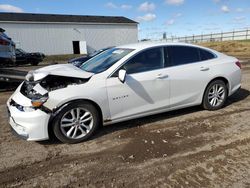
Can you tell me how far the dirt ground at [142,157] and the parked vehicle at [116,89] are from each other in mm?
293

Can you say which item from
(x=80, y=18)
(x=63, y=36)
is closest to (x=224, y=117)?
(x=63, y=36)

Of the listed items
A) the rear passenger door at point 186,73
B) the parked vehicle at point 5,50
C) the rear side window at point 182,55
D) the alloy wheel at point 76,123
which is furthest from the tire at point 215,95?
the parked vehicle at point 5,50

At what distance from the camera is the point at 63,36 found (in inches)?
1545

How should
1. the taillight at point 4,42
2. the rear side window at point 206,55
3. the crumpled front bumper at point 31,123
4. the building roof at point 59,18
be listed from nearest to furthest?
the crumpled front bumper at point 31,123 < the rear side window at point 206,55 < the taillight at point 4,42 < the building roof at point 59,18

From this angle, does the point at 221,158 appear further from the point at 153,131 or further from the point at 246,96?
the point at 246,96

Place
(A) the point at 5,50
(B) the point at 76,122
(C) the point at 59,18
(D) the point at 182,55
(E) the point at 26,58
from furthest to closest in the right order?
(C) the point at 59,18
(E) the point at 26,58
(A) the point at 5,50
(D) the point at 182,55
(B) the point at 76,122

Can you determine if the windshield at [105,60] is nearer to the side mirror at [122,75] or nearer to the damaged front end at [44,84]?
the side mirror at [122,75]

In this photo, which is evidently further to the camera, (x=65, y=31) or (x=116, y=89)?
(x=65, y=31)

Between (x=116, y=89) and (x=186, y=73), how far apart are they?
1599 millimetres

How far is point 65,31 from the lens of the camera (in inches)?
1554

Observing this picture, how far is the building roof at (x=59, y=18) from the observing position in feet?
119

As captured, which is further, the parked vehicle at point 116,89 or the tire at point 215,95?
the tire at point 215,95

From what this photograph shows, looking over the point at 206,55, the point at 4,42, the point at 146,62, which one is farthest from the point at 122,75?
the point at 4,42

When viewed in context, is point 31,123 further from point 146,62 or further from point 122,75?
point 146,62
